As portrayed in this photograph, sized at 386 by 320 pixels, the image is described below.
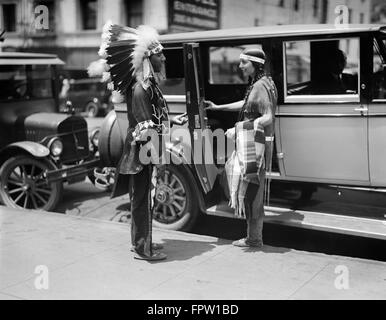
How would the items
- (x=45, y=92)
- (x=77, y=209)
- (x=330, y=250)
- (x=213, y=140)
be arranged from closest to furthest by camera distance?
(x=330, y=250), (x=213, y=140), (x=77, y=209), (x=45, y=92)

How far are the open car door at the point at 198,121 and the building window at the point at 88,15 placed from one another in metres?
22.6

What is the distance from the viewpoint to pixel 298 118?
5.23m

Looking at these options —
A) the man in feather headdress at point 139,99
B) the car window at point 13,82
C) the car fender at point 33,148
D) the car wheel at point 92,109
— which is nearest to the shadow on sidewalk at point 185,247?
the man in feather headdress at point 139,99

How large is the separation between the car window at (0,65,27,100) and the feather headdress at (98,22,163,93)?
329cm

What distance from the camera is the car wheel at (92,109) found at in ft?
75.1

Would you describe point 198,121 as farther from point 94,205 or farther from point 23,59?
point 23,59

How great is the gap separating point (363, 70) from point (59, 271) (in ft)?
10.8

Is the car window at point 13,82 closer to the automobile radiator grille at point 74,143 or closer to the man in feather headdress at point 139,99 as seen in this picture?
the automobile radiator grille at point 74,143

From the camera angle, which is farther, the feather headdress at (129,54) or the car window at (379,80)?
the car window at (379,80)

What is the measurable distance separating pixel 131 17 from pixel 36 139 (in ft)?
62.6

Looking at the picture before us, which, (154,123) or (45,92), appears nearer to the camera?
(154,123)

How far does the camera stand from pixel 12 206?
22.9 feet
